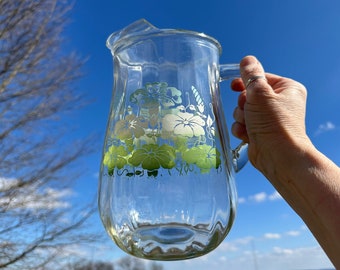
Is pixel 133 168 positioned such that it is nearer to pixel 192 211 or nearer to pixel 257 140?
pixel 192 211

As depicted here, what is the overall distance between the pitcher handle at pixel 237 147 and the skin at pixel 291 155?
2cm

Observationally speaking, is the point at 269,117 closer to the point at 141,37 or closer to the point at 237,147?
the point at 237,147

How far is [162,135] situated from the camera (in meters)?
0.52

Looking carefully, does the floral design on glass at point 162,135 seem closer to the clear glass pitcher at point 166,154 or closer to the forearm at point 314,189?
the clear glass pitcher at point 166,154

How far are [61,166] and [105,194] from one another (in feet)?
7.21

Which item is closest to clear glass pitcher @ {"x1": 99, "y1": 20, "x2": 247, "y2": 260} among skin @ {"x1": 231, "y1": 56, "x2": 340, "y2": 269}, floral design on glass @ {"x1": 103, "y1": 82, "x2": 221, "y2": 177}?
floral design on glass @ {"x1": 103, "y1": 82, "x2": 221, "y2": 177}

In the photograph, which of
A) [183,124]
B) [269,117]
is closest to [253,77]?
[269,117]

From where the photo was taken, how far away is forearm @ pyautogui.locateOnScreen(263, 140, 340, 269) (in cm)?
57

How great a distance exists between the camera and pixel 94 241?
2.64m

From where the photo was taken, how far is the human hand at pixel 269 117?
644 mm

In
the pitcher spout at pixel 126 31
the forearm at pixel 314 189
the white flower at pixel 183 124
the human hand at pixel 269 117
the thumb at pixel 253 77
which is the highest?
the pitcher spout at pixel 126 31

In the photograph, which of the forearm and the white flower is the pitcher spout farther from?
the forearm

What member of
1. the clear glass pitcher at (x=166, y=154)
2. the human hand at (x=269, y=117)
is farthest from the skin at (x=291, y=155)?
the clear glass pitcher at (x=166, y=154)

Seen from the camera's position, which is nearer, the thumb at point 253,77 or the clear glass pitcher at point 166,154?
the clear glass pitcher at point 166,154
